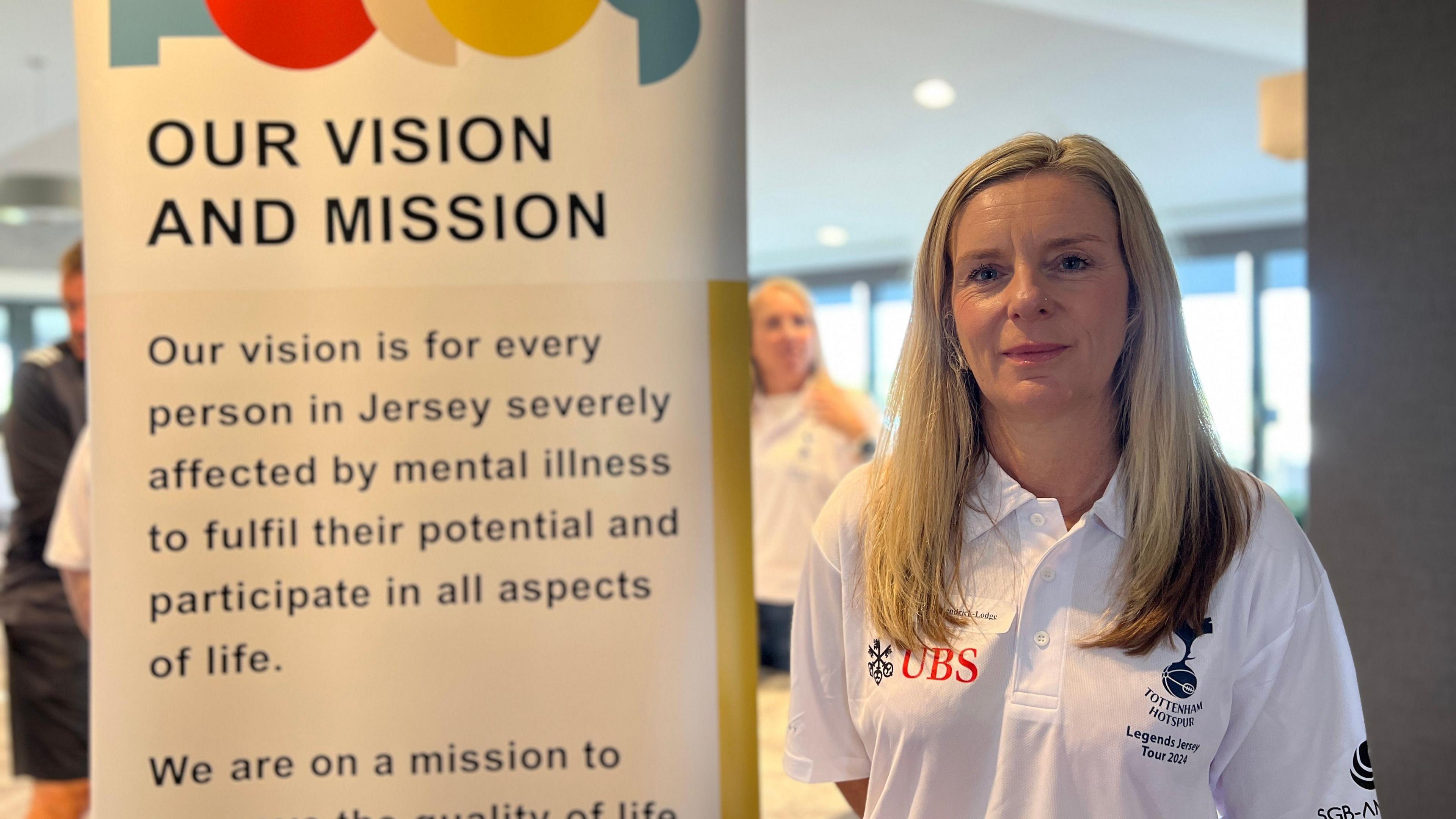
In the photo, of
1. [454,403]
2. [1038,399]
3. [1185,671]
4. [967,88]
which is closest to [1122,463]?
[1038,399]

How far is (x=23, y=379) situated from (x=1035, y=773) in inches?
106

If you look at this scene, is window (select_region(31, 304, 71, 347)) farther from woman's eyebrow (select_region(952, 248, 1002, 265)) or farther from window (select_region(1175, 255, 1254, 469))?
woman's eyebrow (select_region(952, 248, 1002, 265))

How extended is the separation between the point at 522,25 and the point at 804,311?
260 cm

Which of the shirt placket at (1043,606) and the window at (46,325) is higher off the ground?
the window at (46,325)

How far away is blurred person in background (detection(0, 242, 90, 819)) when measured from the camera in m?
2.57

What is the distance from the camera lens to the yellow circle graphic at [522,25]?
103 cm

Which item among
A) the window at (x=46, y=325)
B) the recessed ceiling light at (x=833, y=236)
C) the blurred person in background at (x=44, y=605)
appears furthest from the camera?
the recessed ceiling light at (x=833, y=236)

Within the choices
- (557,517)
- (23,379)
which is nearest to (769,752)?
(23,379)

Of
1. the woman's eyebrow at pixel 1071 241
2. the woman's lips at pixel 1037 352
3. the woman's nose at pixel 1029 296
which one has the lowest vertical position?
the woman's lips at pixel 1037 352

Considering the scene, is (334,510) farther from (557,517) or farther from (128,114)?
(128,114)

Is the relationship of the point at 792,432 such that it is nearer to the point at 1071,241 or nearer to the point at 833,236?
the point at 1071,241

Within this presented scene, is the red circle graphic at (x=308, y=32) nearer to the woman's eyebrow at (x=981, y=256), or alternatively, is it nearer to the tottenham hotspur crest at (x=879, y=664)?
the woman's eyebrow at (x=981, y=256)

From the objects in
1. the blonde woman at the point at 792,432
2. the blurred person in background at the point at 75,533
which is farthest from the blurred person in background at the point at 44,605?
the blonde woman at the point at 792,432

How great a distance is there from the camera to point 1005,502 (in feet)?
4.02
